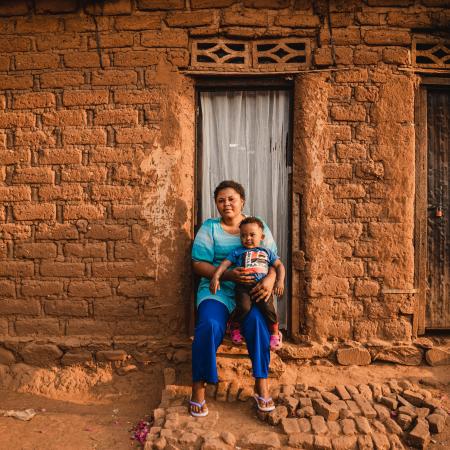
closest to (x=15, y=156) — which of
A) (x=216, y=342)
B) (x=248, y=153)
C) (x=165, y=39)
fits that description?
(x=165, y=39)

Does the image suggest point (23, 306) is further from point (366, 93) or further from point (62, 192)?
point (366, 93)

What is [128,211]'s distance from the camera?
12.3ft

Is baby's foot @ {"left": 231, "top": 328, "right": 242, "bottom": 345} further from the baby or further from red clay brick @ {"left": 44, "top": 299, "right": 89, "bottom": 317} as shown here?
red clay brick @ {"left": 44, "top": 299, "right": 89, "bottom": 317}

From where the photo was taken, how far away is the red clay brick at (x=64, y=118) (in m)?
3.77

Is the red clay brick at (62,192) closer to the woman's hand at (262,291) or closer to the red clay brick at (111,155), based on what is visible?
the red clay brick at (111,155)

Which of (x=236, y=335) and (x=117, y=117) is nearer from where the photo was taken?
(x=236, y=335)

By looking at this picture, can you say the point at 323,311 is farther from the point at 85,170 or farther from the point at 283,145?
the point at 85,170

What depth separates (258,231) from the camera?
324 cm

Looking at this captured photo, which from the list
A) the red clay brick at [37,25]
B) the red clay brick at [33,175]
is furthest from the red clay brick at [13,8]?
the red clay brick at [33,175]

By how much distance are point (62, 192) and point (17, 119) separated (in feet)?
2.52

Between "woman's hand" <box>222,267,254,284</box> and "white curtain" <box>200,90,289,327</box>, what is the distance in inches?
33.6

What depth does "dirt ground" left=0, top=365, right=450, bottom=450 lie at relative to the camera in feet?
9.67

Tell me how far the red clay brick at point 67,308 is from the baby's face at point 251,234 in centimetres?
157

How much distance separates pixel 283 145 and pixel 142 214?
4.64ft
